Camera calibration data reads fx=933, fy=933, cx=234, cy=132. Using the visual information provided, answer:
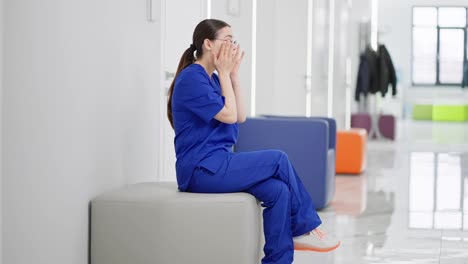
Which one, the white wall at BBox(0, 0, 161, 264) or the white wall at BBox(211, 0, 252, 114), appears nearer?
the white wall at BBox(0, 0, 161, 264)

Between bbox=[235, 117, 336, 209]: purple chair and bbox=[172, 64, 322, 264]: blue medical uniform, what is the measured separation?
240 centimetres

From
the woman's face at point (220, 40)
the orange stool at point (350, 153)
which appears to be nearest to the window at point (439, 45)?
the orange stool at point (350, 153)

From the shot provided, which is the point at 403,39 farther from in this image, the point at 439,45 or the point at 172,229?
the point at 172,229

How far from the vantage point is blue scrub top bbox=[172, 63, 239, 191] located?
378cm

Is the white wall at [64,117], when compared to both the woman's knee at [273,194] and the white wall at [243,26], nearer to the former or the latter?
the woman's knee at [273,194]

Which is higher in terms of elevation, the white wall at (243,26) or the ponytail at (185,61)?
the white wall at (243,26)

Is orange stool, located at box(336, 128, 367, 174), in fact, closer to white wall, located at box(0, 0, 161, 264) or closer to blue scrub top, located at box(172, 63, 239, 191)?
white wall, located at box(0, 0, 161, 264)

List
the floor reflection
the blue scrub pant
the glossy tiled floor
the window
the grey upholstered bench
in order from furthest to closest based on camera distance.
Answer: the window
the floor reflection
the glossy tiled floor
the blue scrub pant
the grey upholstered bench

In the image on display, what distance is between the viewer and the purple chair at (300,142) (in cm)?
627

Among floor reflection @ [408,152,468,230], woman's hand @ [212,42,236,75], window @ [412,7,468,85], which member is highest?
window @ [412,7,468,85]

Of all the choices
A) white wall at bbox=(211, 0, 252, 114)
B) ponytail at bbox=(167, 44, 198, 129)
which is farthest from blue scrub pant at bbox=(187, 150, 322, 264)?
white wall at bbox=(211, 0, 252, 114)

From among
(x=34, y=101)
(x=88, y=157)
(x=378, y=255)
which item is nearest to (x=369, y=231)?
(x=378, y=255)

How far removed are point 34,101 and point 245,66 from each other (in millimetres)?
4002

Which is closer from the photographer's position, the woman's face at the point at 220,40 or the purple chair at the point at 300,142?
the woman's face at the point at 220,40
